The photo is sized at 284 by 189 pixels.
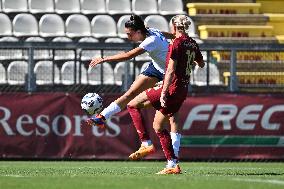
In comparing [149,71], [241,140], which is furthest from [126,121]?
[149,71]

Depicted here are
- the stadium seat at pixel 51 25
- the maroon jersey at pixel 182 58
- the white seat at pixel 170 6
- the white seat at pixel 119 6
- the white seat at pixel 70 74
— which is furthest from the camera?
the white seat at pixel 170 6

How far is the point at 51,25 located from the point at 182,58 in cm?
1102

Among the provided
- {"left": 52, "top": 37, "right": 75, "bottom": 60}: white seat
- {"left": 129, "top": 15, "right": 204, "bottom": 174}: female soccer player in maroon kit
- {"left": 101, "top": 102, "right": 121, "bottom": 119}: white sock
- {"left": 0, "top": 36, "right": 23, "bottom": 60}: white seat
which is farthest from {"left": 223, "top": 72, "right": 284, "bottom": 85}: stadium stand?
{"left": 129, "top": 15, "right": 204, "bottom": 174}: female soccer player in maroon kit

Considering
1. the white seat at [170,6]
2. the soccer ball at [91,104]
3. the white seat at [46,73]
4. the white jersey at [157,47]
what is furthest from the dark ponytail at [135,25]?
the white seat at [170,6]

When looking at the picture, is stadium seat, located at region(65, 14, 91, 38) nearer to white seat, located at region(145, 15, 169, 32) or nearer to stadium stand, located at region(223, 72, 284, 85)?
white seat, located at region(145, 15, 169, 32)

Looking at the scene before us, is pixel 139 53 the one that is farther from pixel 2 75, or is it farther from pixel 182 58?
pixel 2 75

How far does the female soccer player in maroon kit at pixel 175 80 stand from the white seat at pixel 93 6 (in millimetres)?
11599

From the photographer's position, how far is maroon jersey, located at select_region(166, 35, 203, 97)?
11.2m

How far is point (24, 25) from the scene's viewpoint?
2180 cm

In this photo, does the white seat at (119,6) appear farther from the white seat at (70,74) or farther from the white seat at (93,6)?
the white seat at (70,74)

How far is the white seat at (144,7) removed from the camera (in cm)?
2359

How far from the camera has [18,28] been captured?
71.4ft

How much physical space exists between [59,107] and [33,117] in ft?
1.63

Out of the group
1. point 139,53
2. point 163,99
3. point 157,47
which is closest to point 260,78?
point 157,47
